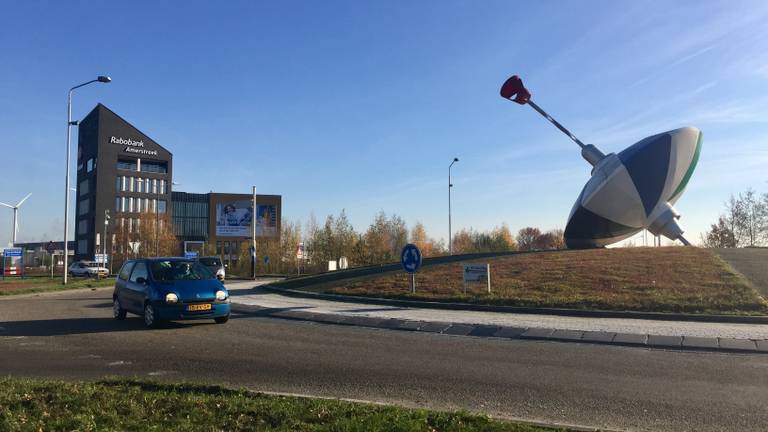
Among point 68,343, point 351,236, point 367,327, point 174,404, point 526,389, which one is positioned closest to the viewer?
point 174,404

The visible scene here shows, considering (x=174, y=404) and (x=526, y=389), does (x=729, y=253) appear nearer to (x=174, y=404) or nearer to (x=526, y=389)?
(x=526, y=389)

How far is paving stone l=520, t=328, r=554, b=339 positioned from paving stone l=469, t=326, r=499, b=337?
26.2 inches

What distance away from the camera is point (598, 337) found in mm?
11070

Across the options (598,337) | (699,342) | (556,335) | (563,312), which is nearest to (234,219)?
(563,312)

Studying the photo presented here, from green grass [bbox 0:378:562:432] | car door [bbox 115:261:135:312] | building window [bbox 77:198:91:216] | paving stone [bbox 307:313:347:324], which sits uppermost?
building window [bbox 77:198:91:216]

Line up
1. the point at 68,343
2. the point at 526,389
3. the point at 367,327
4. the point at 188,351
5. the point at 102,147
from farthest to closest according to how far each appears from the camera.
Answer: the point at 102,147
the point at 367,327
the point at 68,343
the point at 188,351
the point at 526,389

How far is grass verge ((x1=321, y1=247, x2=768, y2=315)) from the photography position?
15.5 metres

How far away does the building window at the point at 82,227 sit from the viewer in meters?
91.4

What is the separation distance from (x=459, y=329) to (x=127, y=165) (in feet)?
300

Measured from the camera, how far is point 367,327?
505 inches

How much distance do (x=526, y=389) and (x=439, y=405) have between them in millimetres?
1444

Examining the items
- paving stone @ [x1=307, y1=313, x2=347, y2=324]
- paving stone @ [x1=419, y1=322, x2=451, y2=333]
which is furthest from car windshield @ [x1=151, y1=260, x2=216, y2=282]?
paving stone @ [x1=419, y1=322, x2=451, y2=333]

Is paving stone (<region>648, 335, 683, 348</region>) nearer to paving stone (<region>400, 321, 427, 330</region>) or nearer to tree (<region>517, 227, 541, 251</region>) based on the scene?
paving stone (<region>400, 321, 427, 330</region>)

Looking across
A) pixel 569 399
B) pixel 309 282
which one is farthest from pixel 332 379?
pixel 309 282
